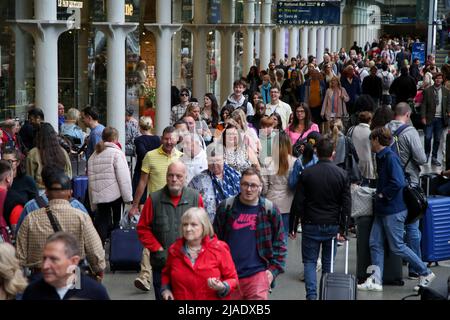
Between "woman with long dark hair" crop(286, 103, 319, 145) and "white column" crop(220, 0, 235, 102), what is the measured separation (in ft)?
47.1

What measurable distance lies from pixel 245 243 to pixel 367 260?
392 centimetres

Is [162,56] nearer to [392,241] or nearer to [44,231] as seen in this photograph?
[392,241]

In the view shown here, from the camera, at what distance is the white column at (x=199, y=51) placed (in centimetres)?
2895

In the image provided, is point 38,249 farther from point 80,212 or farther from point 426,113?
point 426,113

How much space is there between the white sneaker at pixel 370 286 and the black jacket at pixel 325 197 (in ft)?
4.91

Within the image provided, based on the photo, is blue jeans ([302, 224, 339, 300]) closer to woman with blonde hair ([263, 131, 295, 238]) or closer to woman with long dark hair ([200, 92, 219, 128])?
woman with blonde hair ([263, 131, 295, 238])

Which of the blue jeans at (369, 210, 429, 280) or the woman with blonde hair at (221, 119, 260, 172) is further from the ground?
the woman with blonde hair at (221, 119, 260, 172)

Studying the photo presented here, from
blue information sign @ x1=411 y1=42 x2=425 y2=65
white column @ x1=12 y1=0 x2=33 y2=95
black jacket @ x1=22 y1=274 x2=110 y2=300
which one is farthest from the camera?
blue information sign @ x1=411 y1=42 x2=425 y2=65

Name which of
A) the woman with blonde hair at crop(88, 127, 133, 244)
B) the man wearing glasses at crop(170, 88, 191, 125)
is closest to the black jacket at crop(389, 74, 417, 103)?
the man wearing glasses at crop(170, 88, 191, 125)

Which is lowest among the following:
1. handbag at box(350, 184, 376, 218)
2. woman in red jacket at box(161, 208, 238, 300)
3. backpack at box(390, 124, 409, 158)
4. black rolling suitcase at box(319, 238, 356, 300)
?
black rolling suitcase at box(319, 238, 356, 300)

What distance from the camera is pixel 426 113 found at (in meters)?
23.2

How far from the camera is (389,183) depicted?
12.2m

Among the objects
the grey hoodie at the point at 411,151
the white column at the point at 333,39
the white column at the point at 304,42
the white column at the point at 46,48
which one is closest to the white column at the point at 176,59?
the white column at the point at 46,48

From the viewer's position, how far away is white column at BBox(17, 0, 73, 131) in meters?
17.8
